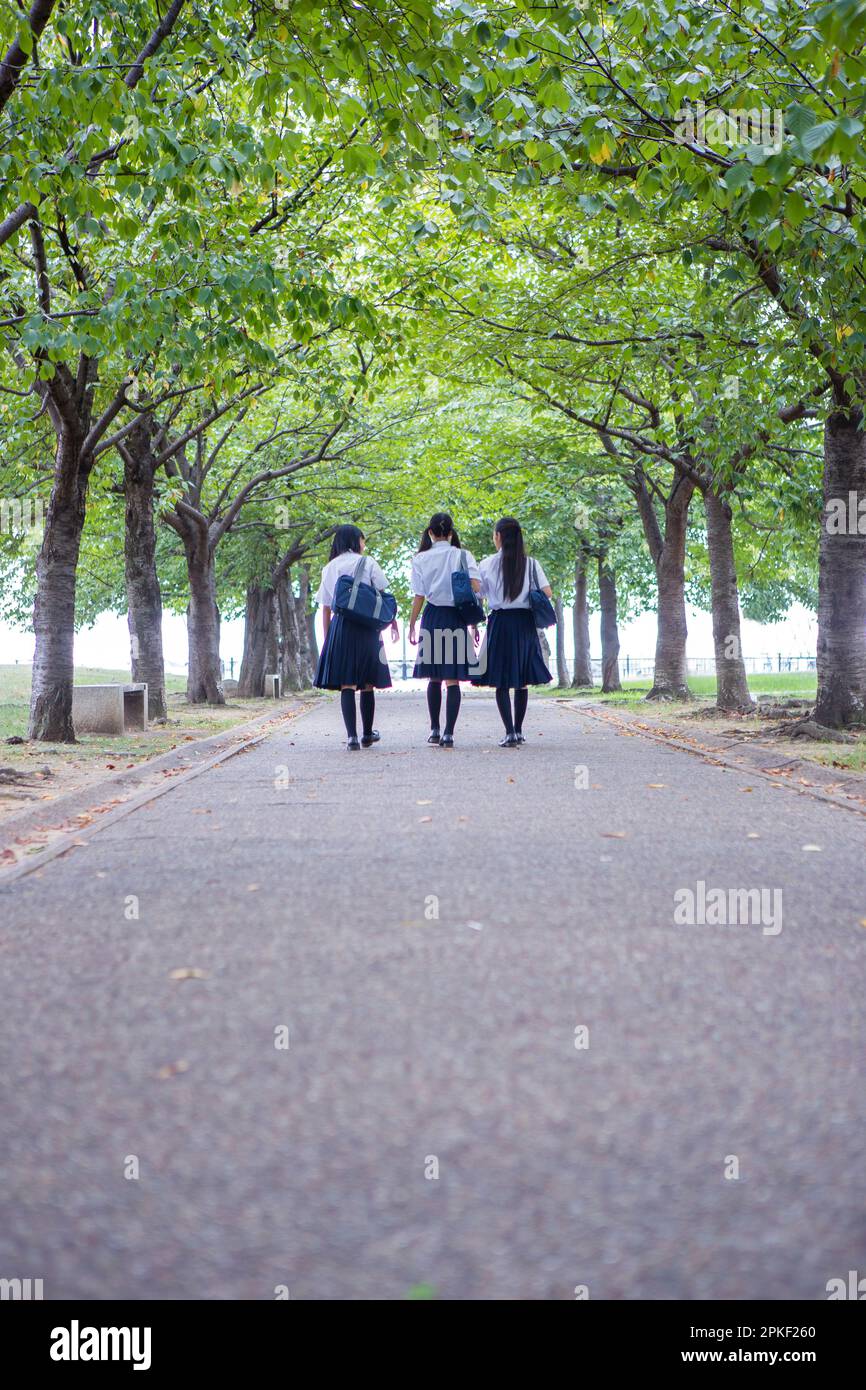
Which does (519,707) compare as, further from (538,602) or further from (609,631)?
(609,631)

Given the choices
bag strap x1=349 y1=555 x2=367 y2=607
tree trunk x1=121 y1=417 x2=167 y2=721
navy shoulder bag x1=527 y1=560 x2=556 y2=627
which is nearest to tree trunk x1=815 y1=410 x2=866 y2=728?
navy shoulder bag x1=527 y1=560 x2=556 y2=627

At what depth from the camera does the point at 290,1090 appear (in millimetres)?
3064

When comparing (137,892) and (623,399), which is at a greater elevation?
(623,399)

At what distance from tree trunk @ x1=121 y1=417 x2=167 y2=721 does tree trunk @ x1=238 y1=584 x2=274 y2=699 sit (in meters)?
13.3

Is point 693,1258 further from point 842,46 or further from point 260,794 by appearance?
point 260,794

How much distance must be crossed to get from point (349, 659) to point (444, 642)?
99cm

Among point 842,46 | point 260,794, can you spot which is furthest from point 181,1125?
point 260,794

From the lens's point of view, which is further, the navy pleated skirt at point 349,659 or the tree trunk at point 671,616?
the tree trunk at point 671,616

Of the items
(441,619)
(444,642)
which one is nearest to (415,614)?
(441,619)

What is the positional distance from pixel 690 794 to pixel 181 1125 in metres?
6.39

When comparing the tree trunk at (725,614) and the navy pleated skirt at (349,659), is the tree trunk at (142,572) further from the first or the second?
the tree trunk at (725,614)

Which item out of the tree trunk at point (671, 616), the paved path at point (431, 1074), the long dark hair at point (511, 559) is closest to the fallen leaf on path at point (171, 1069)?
the paved path at point (431, 1074)

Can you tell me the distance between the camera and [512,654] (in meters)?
12.7

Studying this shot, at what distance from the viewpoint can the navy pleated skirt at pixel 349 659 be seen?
12.6 metres
